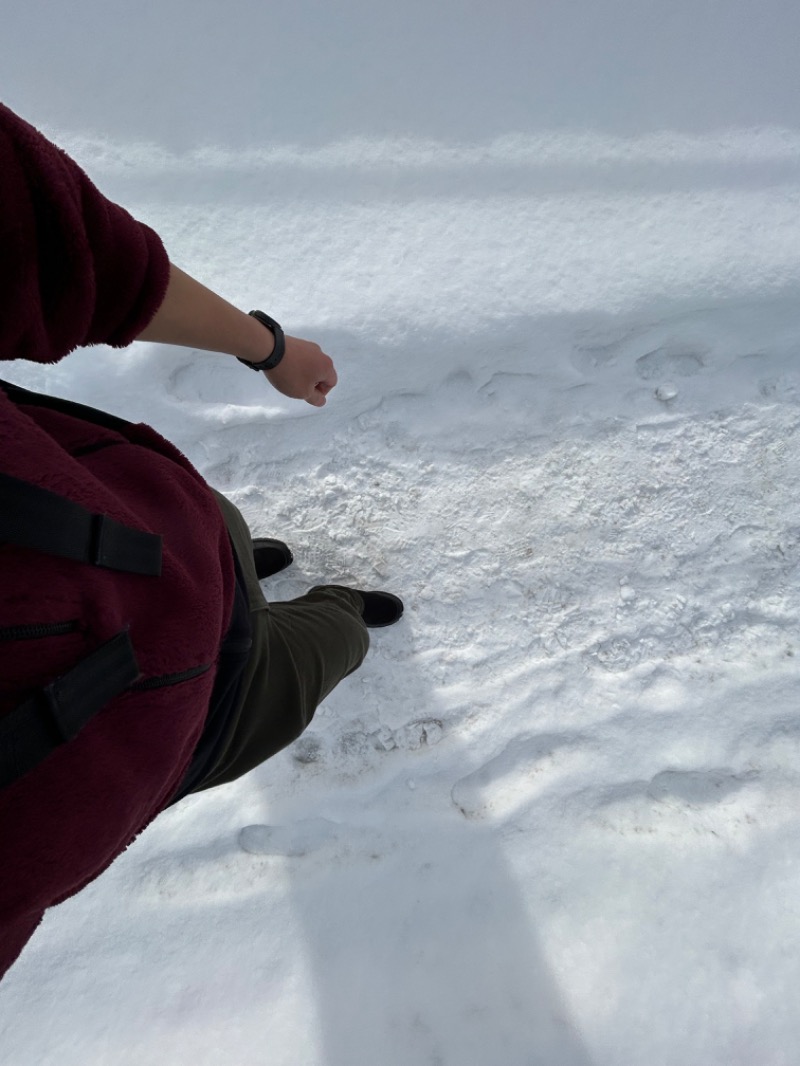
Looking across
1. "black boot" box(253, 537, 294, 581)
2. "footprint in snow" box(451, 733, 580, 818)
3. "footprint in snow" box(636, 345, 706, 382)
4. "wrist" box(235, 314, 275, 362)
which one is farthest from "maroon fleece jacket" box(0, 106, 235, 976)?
"footprint in snow" box(636, 345, 706, 382)

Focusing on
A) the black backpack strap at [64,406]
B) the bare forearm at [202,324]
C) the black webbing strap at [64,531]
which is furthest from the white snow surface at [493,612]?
the black webbing strap at [64,531]

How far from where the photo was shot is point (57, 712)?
0.41 metres

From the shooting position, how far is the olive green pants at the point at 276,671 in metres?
0.84

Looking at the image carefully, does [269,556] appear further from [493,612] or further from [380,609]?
[493,612]

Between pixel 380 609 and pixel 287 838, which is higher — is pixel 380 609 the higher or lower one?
the higher one

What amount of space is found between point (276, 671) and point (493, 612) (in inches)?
25.1

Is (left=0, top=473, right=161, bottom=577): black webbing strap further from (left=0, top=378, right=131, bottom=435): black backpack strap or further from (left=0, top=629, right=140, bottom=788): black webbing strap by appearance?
(left=0, top=378, right=131, bottom=435): black backpack strap

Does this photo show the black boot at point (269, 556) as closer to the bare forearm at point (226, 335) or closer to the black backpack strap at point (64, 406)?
the bare forearm at point (226, 335)

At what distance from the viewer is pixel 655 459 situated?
1.43 meters

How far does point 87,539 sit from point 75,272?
8.8 inches

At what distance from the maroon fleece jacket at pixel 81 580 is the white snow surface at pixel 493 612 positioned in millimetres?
813

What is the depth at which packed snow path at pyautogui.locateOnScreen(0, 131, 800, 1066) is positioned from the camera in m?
1.21

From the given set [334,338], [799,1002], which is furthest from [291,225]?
[799,1002]

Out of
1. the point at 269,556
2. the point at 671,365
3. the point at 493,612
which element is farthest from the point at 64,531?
the point at 671,365
